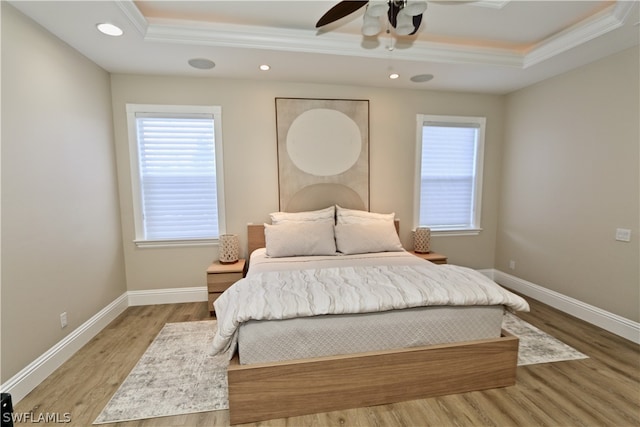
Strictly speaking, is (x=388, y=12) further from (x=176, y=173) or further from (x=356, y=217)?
(x=176, y=173)

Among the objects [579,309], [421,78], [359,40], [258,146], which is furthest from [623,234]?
[258,146]

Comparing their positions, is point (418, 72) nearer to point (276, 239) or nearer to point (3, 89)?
point (276, 239)

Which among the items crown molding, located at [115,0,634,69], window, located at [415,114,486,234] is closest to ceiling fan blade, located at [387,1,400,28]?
crown molding, located at [115,0,634,69]

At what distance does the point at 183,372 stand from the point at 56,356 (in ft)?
3.21

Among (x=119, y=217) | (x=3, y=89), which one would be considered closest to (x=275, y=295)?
(x=3, y=89)

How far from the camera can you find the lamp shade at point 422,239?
11.8 ft

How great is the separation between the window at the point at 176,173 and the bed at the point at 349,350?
1.64 metres

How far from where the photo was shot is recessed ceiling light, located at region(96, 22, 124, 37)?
2.11 m

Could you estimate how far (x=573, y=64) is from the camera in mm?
2826

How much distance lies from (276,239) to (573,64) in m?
3.38

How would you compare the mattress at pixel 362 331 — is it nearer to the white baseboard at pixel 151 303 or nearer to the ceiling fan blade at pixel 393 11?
the white baseboard at pixel 151 303

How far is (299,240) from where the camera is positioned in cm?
294

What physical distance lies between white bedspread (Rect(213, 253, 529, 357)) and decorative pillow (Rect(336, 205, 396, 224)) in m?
1.09

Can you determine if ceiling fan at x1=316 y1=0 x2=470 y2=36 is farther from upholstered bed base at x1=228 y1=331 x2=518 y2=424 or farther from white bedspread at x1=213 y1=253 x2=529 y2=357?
upholstered bed base at x1=228 y1=331 x2=518 y2=424
